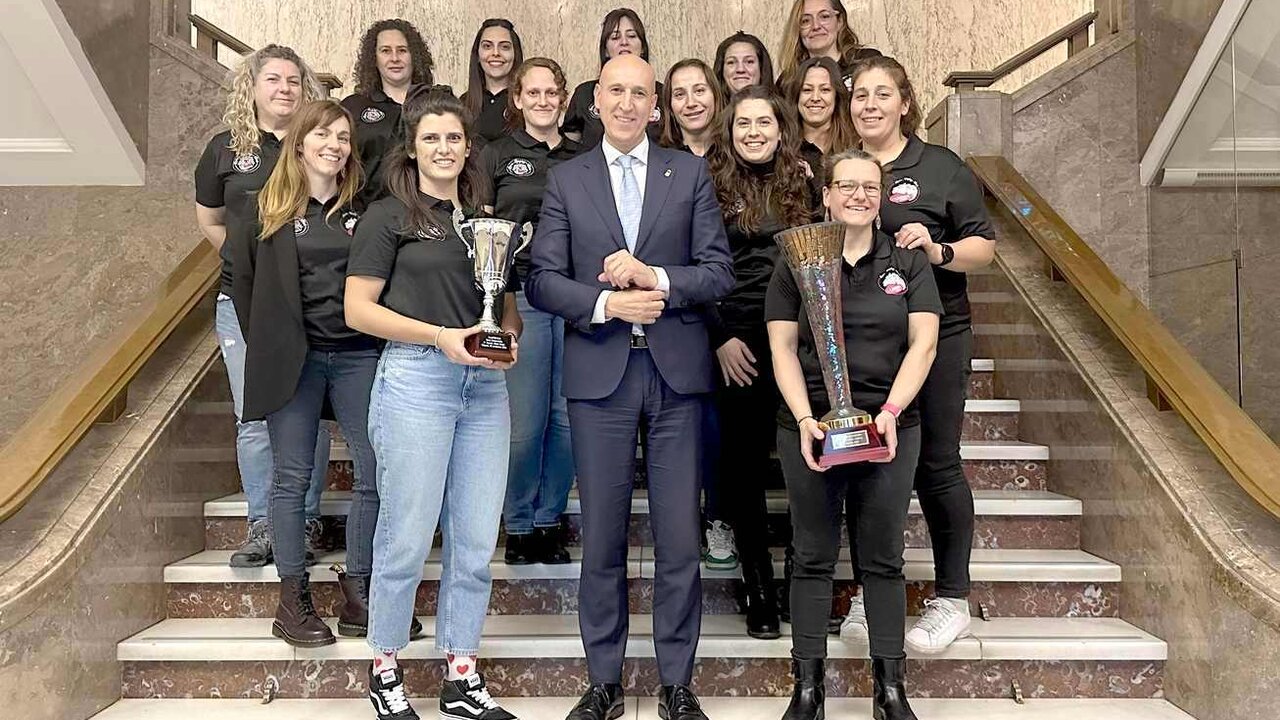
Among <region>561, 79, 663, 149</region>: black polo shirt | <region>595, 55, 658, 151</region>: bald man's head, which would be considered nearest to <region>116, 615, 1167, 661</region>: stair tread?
<region>595, 55, 658, 151</region>: bald man's head

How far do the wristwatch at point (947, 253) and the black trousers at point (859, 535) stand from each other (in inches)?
20.4

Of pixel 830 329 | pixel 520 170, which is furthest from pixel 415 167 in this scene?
pixel 830 329

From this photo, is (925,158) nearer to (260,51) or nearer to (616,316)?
(616,316)

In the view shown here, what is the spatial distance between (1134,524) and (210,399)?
10.8 feet

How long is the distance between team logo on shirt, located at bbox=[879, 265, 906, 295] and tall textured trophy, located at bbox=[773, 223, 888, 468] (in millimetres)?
183

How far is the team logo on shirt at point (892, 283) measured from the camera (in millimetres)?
2807

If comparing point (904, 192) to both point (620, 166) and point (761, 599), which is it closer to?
point (620, 166)

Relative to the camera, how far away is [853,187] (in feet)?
9.12

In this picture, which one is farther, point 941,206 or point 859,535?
point 941,206

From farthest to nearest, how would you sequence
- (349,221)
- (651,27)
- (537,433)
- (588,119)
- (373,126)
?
(651,27) < (373,126) < (588,119) < (537,433) < (349,221)

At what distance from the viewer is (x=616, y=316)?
2766 mm

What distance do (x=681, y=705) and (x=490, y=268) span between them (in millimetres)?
1296

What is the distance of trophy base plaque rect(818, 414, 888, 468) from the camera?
8.54 feet

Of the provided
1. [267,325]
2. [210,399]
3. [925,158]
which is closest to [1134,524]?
[925,158]
